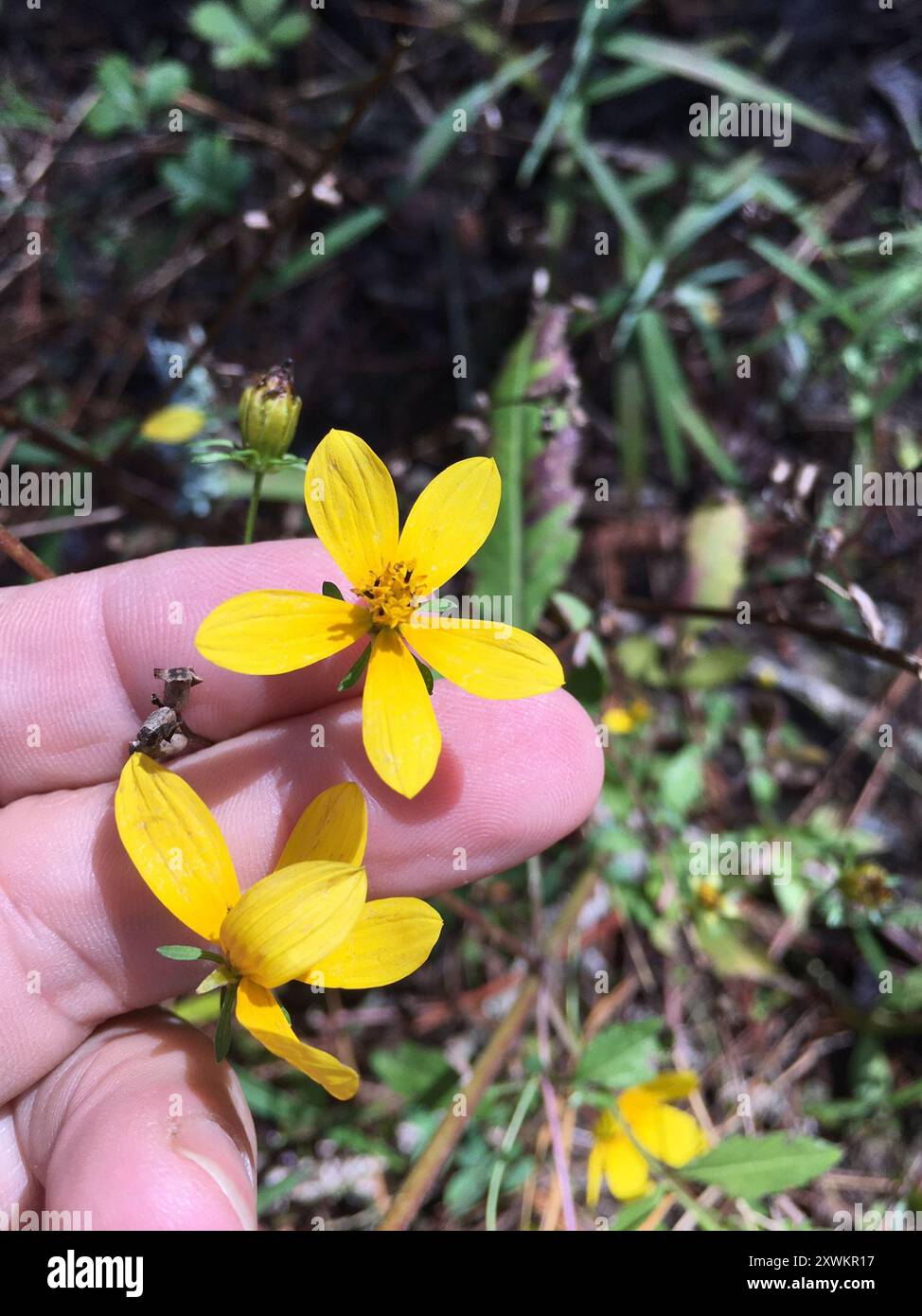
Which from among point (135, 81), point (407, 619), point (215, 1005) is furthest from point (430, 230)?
point (215, 1005)

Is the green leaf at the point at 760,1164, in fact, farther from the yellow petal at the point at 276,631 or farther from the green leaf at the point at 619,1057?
the yellow petal at the point at 276,631

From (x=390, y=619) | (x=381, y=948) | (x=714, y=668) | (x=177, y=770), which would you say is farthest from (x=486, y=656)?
(x=714, y=668)

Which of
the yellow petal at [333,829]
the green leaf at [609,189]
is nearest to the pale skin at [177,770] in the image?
the yellow petal at [333,829]

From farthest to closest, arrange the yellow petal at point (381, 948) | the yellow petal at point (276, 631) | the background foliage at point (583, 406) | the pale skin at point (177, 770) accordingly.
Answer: the background foliage at point (583, 406) < the pale skin at point (177, 770) < the yellow petal at point (381, 948) < the yellow petal at point (276, 631)

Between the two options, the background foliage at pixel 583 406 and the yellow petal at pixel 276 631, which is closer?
the yellow petal at pixel 276 631

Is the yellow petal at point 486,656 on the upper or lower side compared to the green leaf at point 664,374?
lower

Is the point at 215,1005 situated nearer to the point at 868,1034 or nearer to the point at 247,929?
the point at 247,929
